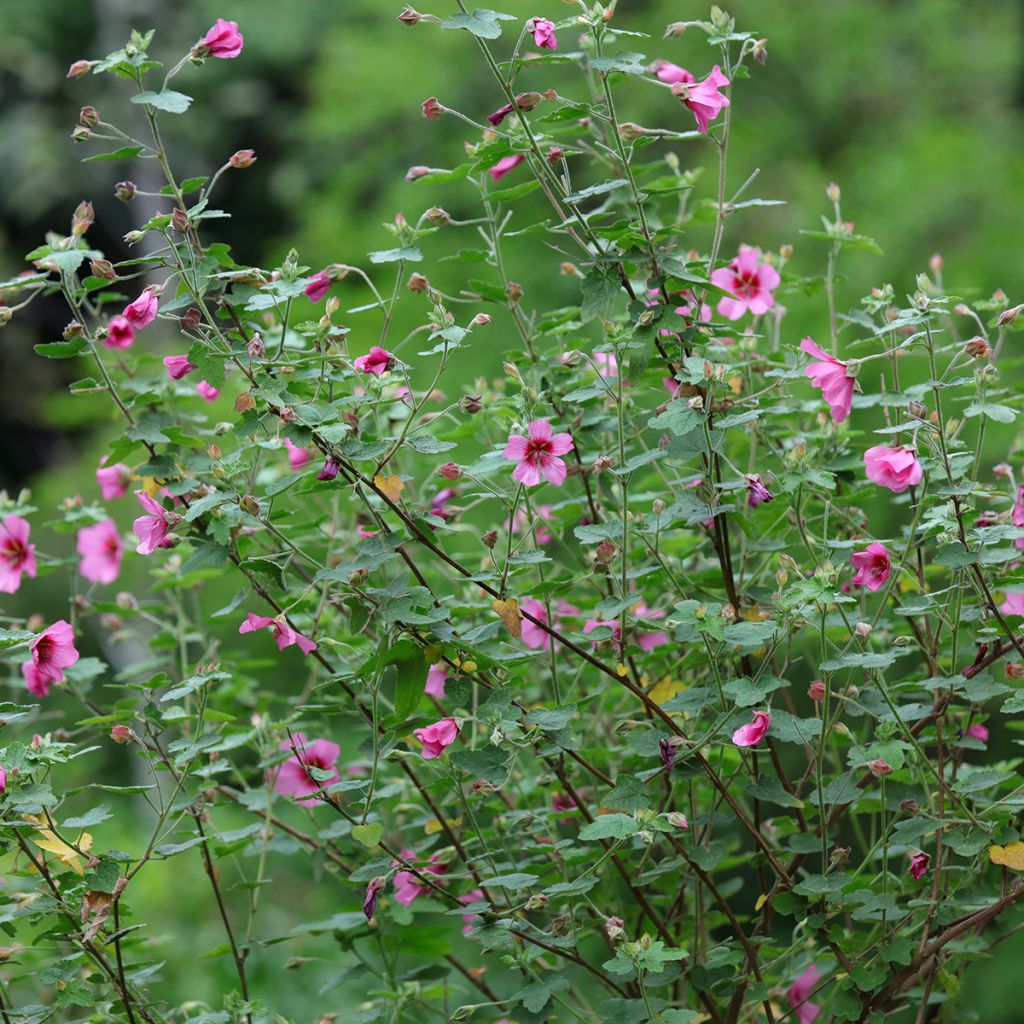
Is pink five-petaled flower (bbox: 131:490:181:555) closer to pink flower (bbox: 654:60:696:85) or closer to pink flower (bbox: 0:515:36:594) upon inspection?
pink flower (bbox: 0:515:36:594)

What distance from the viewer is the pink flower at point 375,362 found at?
1.09 metres

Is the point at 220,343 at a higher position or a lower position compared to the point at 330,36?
higher

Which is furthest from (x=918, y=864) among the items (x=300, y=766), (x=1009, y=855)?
(x=300, y=766)

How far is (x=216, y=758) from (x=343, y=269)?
0.44 meters

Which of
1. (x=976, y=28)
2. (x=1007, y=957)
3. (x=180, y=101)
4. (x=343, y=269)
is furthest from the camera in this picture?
(x=976, y=28)

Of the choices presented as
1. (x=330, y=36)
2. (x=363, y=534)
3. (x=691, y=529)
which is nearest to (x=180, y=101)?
(x=363, y=534)

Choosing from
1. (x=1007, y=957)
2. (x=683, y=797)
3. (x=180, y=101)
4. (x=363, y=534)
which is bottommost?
(x=1007, y=957)

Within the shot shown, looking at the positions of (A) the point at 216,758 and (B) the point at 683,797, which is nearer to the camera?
(A) the point at 216,758

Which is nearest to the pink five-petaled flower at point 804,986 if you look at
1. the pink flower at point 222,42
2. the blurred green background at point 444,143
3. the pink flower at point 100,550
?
the pink flower at point 100,550

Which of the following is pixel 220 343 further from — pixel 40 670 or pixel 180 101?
pixel 40 670

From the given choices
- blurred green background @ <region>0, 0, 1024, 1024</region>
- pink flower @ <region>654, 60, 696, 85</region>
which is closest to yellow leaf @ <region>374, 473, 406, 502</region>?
pink flower @ <region>654, 60, 696, 85</region>

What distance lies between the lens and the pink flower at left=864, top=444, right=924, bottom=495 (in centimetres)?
108

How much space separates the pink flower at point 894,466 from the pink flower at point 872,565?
0.18ft

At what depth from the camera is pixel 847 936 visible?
3.75 feet
